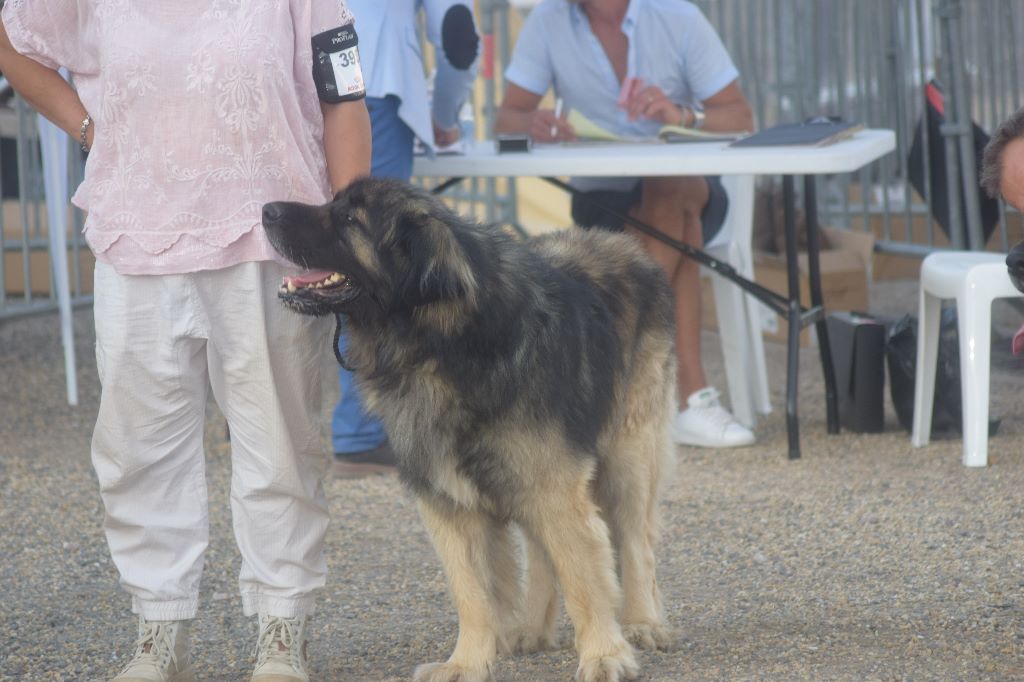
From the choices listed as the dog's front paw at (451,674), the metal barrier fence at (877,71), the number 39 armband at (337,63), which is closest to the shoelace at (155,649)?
the dog's front paw at (451,674)

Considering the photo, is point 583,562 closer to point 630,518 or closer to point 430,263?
point 630,518

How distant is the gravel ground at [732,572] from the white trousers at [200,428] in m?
0.21

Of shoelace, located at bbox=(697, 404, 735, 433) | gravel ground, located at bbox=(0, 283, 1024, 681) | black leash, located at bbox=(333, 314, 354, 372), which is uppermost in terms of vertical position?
black leash, located at bbox=(333, 314, 354, 372)

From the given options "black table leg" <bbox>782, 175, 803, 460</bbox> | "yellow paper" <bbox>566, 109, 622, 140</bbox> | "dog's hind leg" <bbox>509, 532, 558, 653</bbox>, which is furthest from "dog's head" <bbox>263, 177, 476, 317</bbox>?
"yellow paper" <bbox>566, 109, 622, 140</bbox>

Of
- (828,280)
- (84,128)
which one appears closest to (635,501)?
(84,128)

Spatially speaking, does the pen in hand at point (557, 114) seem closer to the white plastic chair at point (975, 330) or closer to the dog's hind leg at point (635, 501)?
the white plastic chair at point (975, 330)

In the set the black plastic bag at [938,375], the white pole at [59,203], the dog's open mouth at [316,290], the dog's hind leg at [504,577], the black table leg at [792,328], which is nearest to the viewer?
the dog's open mouth at [316,290]

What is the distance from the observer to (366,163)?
10.1 ft

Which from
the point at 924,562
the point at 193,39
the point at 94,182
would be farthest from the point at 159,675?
the point at 924,562

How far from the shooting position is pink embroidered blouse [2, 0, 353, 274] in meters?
2.82

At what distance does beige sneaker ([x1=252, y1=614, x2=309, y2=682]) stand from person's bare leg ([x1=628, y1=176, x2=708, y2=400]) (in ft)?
9.30

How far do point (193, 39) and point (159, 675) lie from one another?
56.9 inches

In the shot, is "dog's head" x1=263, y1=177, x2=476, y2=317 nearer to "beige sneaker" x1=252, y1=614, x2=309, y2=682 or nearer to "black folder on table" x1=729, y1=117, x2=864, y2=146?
"beige sneaker" x1=252, y1=614, x2=309, y2=682

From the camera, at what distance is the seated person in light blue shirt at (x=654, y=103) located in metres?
5.68
